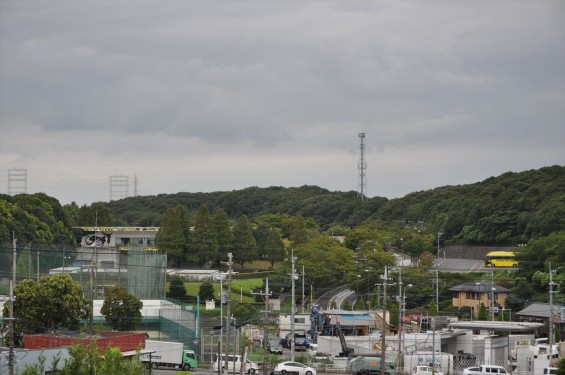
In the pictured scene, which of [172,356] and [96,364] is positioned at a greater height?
[96,364]

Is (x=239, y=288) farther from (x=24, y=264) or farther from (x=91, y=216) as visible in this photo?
(x=91, y=216)

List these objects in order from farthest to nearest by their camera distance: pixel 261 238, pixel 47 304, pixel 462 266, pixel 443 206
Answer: pixel 443 206 → pixel 261 238 → pixel 462 266 → pixel 47 304

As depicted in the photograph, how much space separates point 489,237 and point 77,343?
91616mm

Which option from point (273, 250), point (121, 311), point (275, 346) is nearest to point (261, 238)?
point (273, 250)

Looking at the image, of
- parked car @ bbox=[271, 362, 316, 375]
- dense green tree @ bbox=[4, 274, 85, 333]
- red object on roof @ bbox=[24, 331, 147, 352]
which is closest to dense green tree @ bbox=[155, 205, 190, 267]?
dense green tree @ bbox=[4, 274, 85, 333]

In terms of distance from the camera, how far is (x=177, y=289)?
81.9 meters

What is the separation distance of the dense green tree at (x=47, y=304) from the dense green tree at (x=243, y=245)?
48708 mm

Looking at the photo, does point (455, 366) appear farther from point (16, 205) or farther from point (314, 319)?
point (16, 205)

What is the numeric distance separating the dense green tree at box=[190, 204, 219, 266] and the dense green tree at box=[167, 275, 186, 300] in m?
13.4

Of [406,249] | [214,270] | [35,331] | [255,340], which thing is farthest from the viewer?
[406,249]

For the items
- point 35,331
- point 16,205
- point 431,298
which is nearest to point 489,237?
point 431,298

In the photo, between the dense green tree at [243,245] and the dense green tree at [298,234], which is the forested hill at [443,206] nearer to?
the dense green tree at [298,234]

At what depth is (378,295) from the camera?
80.2m

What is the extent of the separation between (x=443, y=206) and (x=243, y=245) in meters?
47.2
